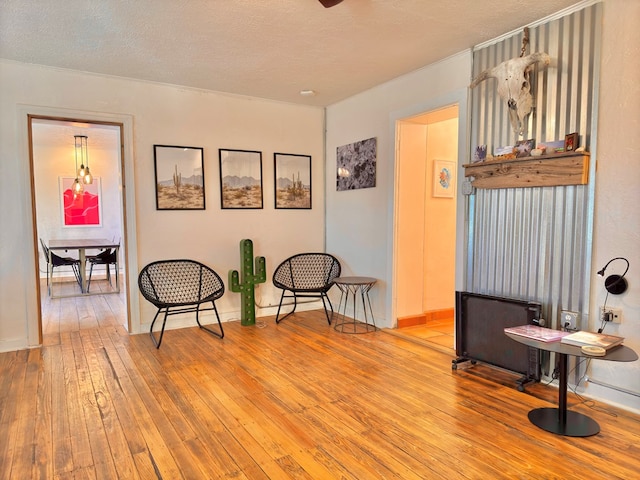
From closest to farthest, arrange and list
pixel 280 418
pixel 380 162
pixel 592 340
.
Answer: pixel 592 340, pixel 280 418, pixel 380 162

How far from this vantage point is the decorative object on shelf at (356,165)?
15.3 ft

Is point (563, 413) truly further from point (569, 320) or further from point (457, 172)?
point (457, 172)

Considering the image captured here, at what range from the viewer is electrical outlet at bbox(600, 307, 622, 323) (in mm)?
2628

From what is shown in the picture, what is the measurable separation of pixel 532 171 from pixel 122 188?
3832 mm

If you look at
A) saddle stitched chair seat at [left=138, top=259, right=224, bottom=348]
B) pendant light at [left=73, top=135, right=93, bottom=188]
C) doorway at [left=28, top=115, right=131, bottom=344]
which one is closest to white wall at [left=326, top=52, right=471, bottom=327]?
saddle stitched chair seat at [left=138, top=259, right=224, bottom=348]

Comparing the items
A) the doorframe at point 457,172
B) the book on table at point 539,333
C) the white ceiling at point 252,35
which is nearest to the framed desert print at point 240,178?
the white ceiling at point 252,35

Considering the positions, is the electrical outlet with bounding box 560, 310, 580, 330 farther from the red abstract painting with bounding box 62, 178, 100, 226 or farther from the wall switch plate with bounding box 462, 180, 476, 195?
the red abstract painting with bounding box 62, 178, 100, 226

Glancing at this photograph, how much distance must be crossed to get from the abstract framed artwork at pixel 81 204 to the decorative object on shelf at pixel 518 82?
→ 8.14 meters

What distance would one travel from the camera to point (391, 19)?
9.77 feet

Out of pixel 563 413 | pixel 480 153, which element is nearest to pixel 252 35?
pixel 480 153

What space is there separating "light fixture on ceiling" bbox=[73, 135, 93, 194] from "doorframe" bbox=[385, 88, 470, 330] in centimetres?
572

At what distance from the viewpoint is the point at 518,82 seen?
9.74ft

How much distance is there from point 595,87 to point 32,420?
13.4 feet

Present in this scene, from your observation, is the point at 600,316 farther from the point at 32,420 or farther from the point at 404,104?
the point at 32,420
